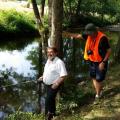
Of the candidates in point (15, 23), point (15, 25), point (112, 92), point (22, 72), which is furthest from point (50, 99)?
point (15, 23)

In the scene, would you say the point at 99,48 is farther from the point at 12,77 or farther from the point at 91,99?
the point at 12,77

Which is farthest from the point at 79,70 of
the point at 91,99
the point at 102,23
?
the point at 102,23

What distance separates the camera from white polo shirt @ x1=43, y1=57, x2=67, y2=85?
30.4 feet

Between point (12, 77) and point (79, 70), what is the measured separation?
3.61 metres

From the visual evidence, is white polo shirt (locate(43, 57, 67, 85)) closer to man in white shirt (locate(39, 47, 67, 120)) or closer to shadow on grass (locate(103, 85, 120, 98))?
man in white shirt (locate(39, 47, 67, 120))

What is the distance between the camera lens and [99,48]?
10.0 m

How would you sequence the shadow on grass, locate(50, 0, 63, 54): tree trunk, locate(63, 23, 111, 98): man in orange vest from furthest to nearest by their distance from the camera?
the shadow on grass < locate(50, 0, 63, 54): tree trunk < locate(63, 23, 111, 98): man in orange vest

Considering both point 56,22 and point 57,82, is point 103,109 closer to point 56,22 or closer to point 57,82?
point 57,82

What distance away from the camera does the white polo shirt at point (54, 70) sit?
9.26 m

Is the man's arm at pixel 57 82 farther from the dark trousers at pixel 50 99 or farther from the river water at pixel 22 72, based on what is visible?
the river water at pixel 22 72

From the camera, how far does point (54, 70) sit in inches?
368

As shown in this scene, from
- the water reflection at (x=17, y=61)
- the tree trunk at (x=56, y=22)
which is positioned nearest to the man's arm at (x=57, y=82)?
the tree trunk at (x=56, y=22)

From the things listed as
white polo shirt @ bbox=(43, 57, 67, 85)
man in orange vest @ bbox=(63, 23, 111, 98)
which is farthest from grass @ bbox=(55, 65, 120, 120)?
white polo shirt @ bbox=(43, 57, 67, 85)

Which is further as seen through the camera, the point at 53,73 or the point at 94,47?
the point at 94,47
